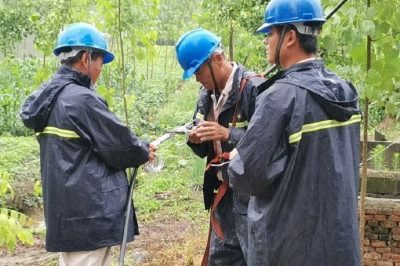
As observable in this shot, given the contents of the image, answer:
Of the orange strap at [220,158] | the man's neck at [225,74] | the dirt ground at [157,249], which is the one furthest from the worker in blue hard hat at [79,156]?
the dirt ground at [157,249]

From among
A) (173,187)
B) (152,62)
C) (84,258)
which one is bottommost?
(173,187)

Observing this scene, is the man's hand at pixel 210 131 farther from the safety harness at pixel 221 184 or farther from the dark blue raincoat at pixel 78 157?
the dark blue raincoat at pixel 78 157

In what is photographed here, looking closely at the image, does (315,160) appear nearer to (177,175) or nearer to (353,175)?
(353,175)

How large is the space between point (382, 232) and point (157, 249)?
2.25m

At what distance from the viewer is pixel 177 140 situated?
11.5 metres

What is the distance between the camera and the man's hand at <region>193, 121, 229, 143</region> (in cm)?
288

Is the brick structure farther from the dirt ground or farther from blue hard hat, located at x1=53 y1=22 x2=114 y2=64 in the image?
blue hard hat, located at x1=53 y1=22 x2=114 y2=64

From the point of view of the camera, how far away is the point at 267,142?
222 cm

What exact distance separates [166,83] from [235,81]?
17.1 metres

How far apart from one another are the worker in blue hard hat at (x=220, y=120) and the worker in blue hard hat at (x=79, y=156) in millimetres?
494

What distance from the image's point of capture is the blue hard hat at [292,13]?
2.35 meters

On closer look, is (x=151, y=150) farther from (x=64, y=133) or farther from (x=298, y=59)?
Result: (x=298, y=59)

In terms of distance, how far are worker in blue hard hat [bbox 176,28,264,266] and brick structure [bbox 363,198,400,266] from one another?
87.6 inches

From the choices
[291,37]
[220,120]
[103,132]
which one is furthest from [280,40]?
[103,132]
